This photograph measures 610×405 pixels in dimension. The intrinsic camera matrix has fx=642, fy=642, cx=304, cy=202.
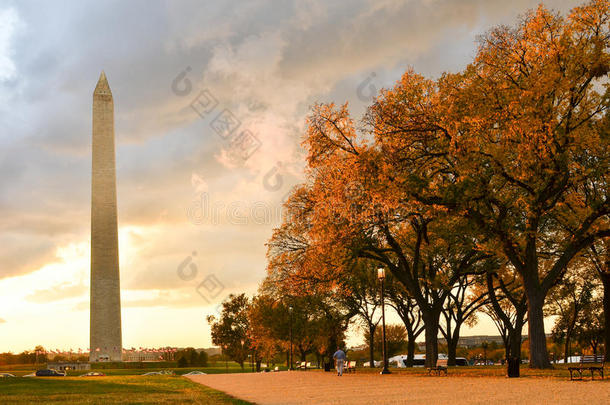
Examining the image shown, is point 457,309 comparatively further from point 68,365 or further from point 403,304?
point 68,365

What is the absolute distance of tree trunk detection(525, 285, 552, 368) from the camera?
28.5m

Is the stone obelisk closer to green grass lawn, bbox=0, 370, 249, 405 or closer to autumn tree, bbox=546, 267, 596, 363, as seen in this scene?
green grass lawn, bbox=0, 370, 249, 405

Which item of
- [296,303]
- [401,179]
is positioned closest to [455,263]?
[401,179]

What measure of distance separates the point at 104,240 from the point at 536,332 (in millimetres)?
54411

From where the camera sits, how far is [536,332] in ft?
93.5

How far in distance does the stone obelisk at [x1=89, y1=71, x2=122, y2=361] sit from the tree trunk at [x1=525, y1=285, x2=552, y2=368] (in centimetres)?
5355

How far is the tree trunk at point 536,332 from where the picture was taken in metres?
28.5

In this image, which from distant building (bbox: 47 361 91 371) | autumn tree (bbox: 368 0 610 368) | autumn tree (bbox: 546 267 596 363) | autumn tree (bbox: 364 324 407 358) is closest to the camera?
autumn tree (bbox: 368 0 610 368)

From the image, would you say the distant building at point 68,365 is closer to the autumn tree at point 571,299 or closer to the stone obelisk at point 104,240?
the stone obelisk at point 104,240

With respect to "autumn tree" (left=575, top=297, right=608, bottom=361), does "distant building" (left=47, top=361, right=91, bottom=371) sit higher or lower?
lower

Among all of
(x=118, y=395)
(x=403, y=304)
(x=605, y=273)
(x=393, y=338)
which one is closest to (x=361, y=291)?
(x=403, y=304)

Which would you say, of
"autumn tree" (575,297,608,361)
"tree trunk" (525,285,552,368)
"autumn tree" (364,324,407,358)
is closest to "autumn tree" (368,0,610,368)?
"tree trunk" (525,285,552,368)

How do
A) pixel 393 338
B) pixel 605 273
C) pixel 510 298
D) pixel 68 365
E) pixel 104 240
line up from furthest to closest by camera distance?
pixel 393 338
pixel 68 365
pixel 104 240
pixel 510 298
pixel 605 273

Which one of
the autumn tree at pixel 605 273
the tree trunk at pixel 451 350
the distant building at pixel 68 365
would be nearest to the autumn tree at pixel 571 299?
the tree trunk at pixel 451 350
